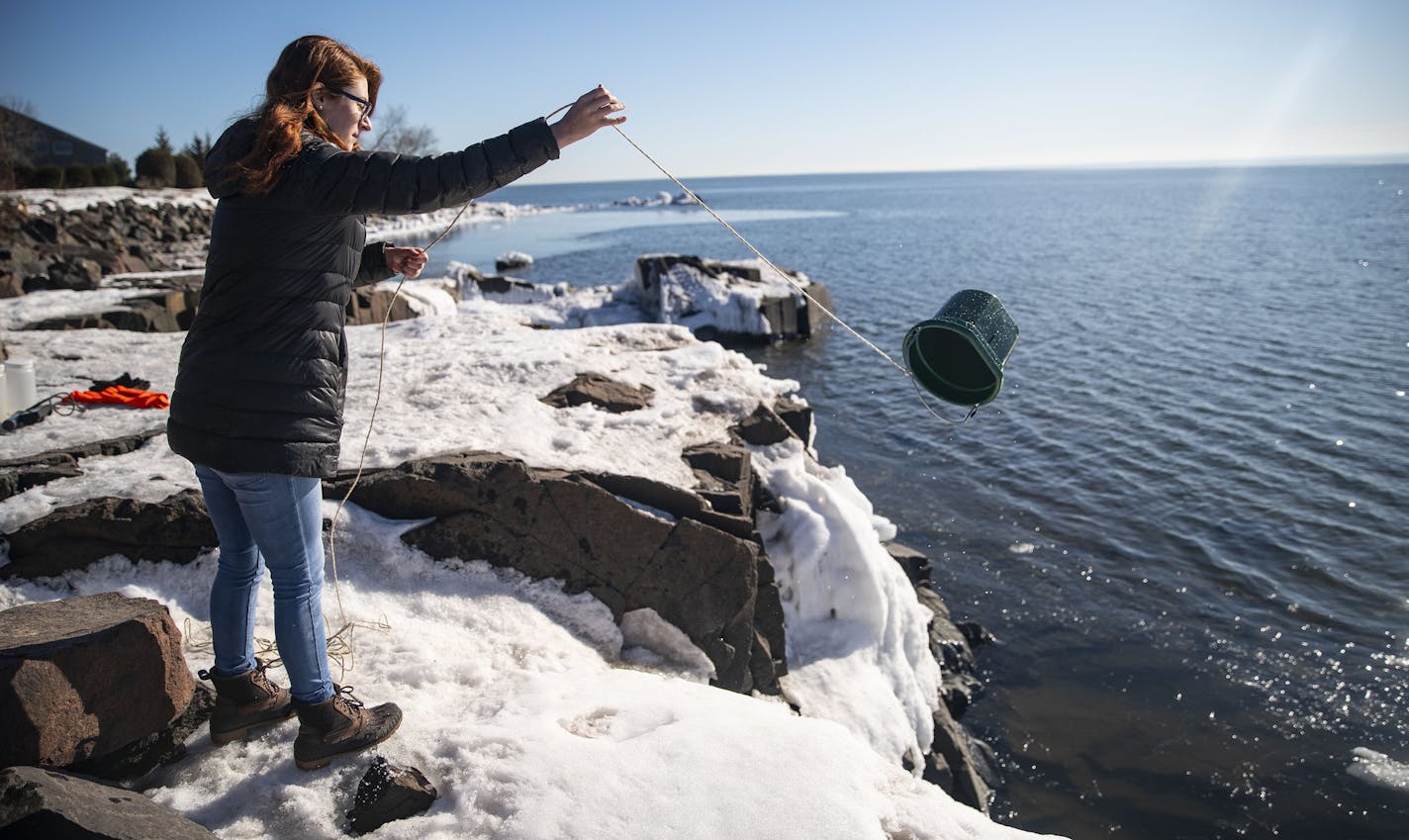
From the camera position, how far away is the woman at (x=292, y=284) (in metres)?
2.24

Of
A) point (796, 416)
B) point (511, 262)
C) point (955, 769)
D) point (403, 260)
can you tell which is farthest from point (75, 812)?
point (511, 262)

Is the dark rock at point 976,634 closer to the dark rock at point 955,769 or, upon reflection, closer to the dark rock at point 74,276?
the dark rock at point 955,769

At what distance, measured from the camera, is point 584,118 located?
243cm

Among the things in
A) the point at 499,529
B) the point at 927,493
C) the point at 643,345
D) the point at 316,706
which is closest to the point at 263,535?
the point at 316,706

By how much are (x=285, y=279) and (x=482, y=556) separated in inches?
91.6

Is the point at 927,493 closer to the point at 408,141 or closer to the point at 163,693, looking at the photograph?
the point at 163,693

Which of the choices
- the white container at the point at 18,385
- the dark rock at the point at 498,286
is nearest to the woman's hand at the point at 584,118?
the white container at the point at 18,385

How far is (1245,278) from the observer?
26.5 m

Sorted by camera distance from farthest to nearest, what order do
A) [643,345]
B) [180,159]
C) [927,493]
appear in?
[180,159], [927,493], [643,345]

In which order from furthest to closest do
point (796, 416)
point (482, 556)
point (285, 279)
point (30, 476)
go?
point (796, 416), point (482, 556), point (30, 476), point (285, 279)

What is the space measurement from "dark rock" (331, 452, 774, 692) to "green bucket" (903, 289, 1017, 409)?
1.51m

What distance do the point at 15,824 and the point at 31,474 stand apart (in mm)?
2942

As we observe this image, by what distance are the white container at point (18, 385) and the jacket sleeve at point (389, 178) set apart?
4.82 meters

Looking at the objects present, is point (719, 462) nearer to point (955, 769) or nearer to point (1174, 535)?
point (955, 769)
